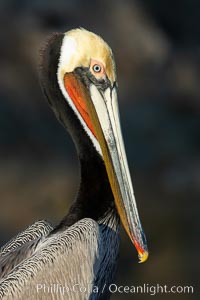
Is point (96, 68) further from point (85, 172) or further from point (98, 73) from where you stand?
point (85, 172)

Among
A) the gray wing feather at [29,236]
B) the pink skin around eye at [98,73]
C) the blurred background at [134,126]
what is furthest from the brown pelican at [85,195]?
the blurred background at [134,126]

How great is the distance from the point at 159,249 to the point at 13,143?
4.95 feet

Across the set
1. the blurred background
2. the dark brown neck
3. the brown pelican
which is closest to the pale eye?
the brown pelican

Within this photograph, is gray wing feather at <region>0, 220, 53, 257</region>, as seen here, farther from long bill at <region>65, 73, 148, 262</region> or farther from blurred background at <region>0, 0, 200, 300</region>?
blurred background at <region>0, 0, 200, 300</region>

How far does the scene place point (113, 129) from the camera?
5.32 meters

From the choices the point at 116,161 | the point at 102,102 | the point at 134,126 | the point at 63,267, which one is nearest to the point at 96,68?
the point at 102,102

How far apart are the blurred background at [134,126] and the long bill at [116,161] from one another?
4037mm

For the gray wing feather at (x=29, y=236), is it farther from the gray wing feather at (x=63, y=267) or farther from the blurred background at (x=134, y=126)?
the blurred background at (x=134, y=126)

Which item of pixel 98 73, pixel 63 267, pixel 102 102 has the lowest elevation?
pixel 63 267

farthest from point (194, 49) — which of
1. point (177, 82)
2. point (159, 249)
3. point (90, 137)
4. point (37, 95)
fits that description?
point (90, 137)

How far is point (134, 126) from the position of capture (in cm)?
1035

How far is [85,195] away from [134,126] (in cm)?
502

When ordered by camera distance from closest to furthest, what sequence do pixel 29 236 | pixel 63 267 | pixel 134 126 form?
1. pixel 63 267
2. pixel 29 236
3. pixel 134 126

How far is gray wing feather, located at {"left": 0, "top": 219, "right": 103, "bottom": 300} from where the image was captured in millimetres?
5180
